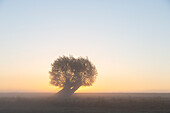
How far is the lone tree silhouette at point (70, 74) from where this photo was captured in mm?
62812

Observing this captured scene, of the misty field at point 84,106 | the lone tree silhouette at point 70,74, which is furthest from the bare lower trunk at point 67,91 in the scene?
the misty field at point 84,106

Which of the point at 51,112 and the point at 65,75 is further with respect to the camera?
the point at 65,75

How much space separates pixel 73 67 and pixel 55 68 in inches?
187

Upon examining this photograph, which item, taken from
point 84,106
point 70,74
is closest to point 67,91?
point 70,74

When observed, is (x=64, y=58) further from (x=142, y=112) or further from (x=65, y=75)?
(x=142, y=112)

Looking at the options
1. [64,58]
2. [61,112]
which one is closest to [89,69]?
[64,58]

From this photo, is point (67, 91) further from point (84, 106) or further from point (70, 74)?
point (84, 106)

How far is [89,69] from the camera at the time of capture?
6494 cm

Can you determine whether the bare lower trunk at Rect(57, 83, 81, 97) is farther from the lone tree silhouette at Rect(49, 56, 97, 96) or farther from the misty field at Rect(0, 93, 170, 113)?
the misty field at Rect(0, 93, 170, 113)

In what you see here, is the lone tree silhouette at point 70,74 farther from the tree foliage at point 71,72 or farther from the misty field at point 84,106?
the misty field at point 84,106

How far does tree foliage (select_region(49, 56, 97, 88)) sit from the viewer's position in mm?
62875

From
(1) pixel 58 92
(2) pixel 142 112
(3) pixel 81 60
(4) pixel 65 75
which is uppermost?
(3) pixel 81 60

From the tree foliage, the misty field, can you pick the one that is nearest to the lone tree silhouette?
the tree foliage

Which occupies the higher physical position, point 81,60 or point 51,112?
point 81,60
